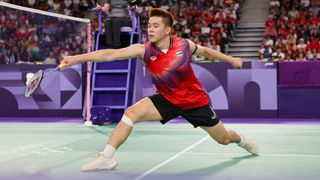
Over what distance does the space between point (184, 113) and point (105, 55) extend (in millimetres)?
1233

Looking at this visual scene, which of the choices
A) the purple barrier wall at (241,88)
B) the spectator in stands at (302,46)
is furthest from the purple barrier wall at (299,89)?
the spectator in stands at (302,46)

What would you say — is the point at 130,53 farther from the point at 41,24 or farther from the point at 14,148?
the point at 41,24

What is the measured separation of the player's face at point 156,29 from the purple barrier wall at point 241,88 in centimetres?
698

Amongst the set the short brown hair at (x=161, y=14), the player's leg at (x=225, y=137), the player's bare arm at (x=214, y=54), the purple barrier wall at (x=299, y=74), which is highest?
the short brown hair at (x=161, y=14)

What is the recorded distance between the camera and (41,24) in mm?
16516

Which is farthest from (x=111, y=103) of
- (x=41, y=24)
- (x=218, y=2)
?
(x=218, y=2)

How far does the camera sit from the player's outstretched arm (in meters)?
5.54

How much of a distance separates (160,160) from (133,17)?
19.2 feet

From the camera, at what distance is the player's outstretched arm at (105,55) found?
5.54 meters

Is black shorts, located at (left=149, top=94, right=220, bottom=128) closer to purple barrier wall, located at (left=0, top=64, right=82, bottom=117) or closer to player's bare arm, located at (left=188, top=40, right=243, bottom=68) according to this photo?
player's bare arm, located at (left=188, top=40, right=243, bottom=68)

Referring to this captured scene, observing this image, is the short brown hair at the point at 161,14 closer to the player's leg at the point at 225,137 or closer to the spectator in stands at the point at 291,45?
the player's leg at the point at 225,137

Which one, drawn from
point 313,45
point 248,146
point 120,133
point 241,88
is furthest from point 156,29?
point 313,45

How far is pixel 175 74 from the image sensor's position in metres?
6.20

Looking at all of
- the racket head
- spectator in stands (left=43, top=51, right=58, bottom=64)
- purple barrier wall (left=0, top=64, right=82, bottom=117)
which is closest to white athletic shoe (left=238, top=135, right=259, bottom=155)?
the racket head
